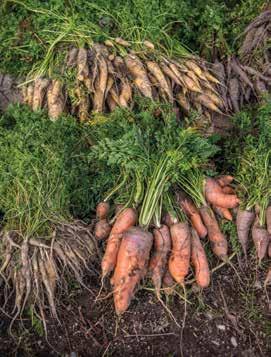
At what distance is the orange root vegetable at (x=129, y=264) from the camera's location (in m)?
3.30

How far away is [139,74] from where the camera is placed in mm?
4105

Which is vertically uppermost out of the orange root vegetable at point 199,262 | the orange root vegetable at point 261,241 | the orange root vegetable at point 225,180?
the orange root vegetable at point 225,180

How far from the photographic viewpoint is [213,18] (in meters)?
4.42

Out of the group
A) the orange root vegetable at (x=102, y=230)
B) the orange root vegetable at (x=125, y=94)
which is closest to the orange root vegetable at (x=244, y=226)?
the orange root vegetable at (x=102, y=230)

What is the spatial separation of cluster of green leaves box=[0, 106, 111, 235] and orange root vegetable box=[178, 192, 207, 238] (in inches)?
23.2

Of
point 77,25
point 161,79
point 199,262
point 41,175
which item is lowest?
point 199,262

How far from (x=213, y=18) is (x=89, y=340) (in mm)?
2958

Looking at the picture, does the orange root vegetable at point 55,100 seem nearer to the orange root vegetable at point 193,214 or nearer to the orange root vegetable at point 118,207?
the orange root vegetable at point 118,207

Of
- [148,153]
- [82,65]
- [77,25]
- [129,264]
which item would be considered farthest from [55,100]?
[129,264]

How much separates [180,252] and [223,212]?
54 cm

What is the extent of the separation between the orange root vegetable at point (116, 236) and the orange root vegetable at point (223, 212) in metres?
0.70

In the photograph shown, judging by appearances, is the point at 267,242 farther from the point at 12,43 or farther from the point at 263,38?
the point at 12,43

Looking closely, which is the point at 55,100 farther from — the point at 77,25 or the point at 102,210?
the point at 102,210

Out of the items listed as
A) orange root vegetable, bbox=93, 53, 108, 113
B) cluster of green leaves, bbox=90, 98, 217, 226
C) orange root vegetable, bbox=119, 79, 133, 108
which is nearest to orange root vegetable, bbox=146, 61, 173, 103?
orange root vegetable, bbox=119, 79, 133, 108
